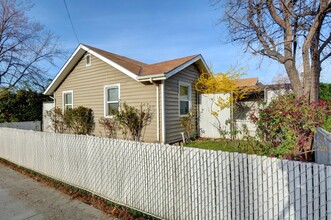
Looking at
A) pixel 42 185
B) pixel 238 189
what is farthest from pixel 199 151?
pixel 42 185

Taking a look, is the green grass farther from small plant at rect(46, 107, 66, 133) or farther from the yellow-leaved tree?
small plant at rect(46, 107, 66, 133)

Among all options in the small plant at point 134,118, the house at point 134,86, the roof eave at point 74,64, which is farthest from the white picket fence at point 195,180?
the roof eave at point 74,64

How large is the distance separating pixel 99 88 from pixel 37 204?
22.3 ft

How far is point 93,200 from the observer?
156 inches

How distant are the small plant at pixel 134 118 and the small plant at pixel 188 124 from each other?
1735 mm

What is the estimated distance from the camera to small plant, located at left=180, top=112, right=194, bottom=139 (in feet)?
29.9

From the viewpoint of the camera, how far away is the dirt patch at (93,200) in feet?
10.9

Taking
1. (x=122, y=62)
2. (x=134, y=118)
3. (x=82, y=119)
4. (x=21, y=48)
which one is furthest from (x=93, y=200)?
(x=21, y=48)

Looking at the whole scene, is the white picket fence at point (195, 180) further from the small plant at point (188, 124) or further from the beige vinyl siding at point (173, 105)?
the small plant at point (188, 124)

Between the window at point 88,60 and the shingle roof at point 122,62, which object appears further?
the window at point 88,60

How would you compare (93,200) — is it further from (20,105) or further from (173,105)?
(20,105)

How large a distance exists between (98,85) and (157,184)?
7.93 metres

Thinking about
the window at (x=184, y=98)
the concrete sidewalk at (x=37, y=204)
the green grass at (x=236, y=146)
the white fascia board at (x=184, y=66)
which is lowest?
the concrete sidewalk at (x=37, y=204)

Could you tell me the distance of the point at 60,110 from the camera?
11.9 meters
